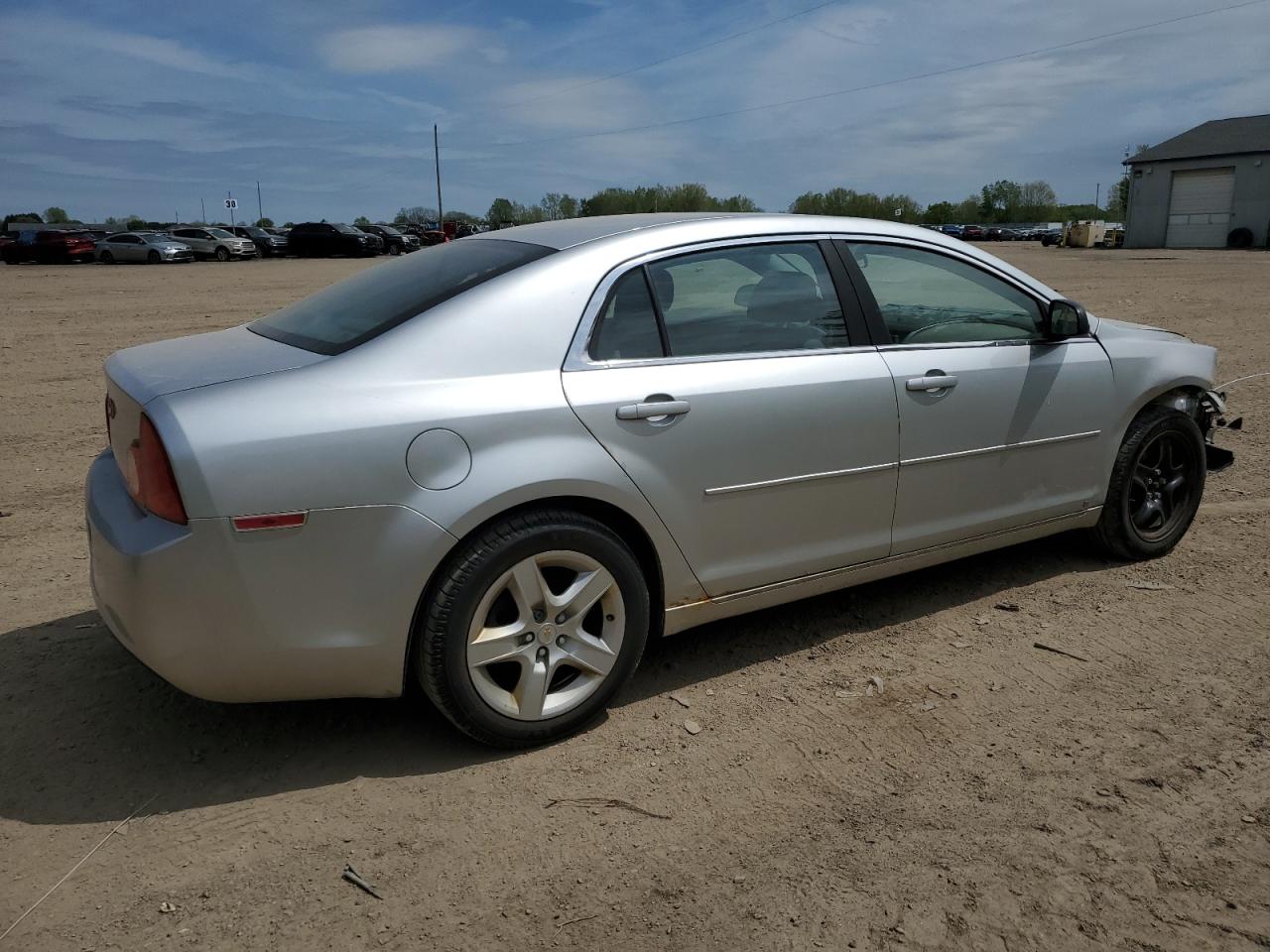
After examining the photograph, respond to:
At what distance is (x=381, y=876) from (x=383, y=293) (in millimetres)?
1876

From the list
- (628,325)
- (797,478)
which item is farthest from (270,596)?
(797,478)

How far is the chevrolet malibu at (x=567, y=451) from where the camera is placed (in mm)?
2750

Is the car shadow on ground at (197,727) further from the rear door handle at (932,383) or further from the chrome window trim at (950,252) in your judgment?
the chrome window trim at (950,252)

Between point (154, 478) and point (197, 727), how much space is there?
3.38 feet

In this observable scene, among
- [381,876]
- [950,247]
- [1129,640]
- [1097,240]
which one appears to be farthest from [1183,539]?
[1097,240]

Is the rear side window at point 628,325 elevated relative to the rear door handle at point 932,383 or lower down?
elevated

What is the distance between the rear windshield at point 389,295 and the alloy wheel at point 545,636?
2.91 feet

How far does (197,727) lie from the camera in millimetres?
3324

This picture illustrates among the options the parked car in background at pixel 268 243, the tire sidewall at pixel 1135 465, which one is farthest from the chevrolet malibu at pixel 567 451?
the parked car in background at pixel 268 243

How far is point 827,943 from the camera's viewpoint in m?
2.35

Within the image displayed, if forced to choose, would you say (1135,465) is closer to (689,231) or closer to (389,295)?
(689,231)

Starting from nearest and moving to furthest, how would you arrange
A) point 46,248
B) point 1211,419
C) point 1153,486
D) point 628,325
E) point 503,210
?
point 628,325
point 1153,486
point 1211,419
point 46,248
point 503,210

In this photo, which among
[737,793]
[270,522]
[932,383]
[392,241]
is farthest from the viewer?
[392,241]

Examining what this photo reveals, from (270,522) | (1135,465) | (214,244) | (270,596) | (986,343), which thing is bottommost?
(1135,465)
